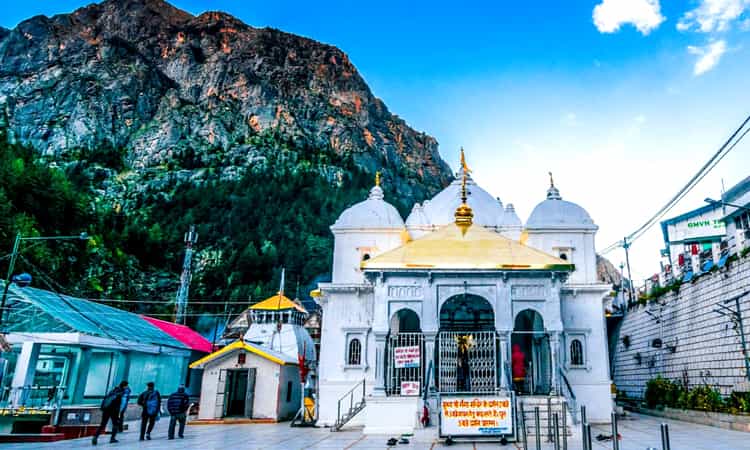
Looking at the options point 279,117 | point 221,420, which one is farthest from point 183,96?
point 221,420

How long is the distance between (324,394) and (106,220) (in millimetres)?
64876

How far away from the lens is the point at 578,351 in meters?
18.8

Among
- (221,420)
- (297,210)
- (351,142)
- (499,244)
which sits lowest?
(221,420)

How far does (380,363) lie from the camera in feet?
50.1

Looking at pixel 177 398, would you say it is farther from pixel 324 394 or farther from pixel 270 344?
pixel 270 344

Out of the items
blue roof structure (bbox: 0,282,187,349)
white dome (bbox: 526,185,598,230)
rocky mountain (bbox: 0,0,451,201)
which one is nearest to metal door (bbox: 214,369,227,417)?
blue roof structure (bbox: 0,282,187,349)

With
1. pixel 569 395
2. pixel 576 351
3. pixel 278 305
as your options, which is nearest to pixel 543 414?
pixel 569 395

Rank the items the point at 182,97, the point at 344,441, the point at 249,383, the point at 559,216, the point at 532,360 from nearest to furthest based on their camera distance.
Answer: the point at 344,441
the point at 532,360
the point at 249,383
the point at 559,216
the point at 182,97

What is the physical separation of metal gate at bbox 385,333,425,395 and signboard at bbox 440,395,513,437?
3322 mm

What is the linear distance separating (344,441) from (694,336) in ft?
45.0

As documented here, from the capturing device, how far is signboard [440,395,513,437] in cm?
1173

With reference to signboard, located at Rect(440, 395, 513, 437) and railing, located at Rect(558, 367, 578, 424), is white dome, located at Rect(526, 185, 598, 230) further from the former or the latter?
signboard, located at Rect(440, 395, 513, 437)

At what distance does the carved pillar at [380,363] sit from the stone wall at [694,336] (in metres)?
10.4

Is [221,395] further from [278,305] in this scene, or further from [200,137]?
[200,137]
